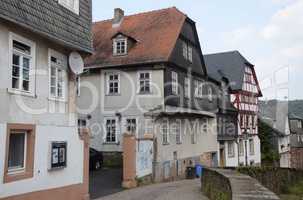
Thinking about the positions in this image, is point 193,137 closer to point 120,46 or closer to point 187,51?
point 187,51

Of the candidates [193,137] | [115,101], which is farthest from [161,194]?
[193,137]

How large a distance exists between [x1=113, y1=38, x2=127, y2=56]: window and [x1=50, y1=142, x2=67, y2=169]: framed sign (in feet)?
48.4

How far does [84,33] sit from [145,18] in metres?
16.9

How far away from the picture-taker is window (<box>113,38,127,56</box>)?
2778 cm

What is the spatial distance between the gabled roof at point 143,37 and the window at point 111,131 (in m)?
3.78

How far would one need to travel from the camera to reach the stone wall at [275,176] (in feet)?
60.1

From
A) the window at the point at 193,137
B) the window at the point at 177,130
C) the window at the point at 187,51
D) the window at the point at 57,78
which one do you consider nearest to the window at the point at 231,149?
the window at the point at 193,137

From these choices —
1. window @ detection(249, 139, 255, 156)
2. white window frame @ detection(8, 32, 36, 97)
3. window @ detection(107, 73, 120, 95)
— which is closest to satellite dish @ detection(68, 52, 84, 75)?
white window frame @ detection(8, 32, 36, 97)

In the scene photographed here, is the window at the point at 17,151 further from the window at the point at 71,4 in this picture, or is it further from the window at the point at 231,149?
the window at the point at 231,149

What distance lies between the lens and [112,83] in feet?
90.4

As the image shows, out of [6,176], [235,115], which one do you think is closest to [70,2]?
[6,176]

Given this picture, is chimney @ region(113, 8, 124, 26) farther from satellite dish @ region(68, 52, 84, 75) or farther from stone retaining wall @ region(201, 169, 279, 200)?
satellite dish @ region(68, 52, 84, 75)

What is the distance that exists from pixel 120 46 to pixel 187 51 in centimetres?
536

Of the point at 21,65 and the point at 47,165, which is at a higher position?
the point at 21,65
